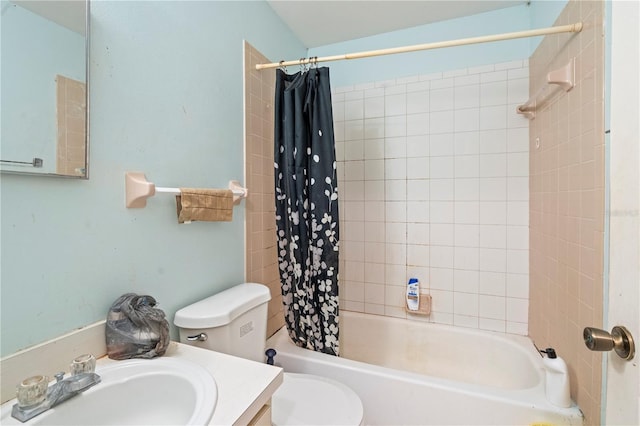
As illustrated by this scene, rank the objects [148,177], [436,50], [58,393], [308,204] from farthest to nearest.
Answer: [436,50] < [308,204] < [148,177] < [58,393]

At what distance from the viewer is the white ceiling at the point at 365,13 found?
1.79 meters

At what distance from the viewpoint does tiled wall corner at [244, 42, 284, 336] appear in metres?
1.64

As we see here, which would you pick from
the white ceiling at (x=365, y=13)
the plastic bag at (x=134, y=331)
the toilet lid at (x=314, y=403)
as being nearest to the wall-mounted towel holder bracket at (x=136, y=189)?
the plastic bag at (x=134, y=331)

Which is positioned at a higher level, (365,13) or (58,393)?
(365,13)

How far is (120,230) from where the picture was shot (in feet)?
3.23

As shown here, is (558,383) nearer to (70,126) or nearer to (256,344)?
(256,344)

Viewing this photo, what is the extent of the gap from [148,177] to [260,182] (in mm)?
728

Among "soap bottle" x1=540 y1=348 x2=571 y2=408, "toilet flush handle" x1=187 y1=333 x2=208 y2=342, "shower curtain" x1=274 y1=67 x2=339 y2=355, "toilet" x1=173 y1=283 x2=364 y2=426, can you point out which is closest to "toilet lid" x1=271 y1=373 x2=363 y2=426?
"toilet" x1=173 y1=283 x2=364 y2=426

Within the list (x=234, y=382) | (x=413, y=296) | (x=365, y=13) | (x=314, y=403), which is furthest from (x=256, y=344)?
(x=365, y=13)

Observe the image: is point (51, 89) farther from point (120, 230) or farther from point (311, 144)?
point (311, 144)

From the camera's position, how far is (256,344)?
1323 millimetres

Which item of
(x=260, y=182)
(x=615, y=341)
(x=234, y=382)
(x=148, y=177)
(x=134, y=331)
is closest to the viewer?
(x=615, y=341)

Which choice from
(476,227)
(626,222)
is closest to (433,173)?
(476,227)

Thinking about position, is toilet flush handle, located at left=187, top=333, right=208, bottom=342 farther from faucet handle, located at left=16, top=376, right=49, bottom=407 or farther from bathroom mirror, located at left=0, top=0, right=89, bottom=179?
bathroom mirror, located at left=0, top=0, right=89, bottom=179
